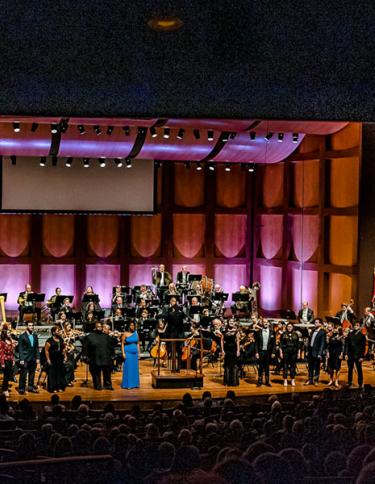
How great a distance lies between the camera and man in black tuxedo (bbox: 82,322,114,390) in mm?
13305

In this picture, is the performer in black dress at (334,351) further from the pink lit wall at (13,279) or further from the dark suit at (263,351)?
the pink lit wall at (13,279)

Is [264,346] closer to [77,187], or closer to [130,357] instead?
[130,357]

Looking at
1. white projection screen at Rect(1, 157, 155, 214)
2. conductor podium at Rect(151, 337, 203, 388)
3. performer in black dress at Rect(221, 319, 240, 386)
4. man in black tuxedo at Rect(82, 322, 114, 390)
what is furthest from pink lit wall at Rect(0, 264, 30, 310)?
performer in black dress at Rect(221, 319, 240, 386)

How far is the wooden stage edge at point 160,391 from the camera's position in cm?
1254

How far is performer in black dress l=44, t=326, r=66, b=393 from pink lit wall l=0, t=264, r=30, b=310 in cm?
917

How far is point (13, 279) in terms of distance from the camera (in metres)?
21.8

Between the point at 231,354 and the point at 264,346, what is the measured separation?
0.73 metres

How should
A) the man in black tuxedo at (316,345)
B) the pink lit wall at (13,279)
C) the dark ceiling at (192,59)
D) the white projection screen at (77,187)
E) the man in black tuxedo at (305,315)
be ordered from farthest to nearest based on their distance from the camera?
the pink lit wall at (13,279), the white projection screen at (77,187), the man in black tuxedo at (305,315), the man in black tuxedo at (316,345), the dark ceiling at (192,59)

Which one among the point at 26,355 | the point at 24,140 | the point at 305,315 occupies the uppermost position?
the point at 24,140

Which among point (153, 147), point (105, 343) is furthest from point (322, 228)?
point (105, 343)

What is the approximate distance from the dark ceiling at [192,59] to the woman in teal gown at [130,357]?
11.2 metres

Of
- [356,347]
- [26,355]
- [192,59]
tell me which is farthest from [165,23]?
[356,347]

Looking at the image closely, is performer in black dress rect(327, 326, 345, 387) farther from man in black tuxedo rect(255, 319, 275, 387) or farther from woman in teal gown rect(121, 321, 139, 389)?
woman in teal gown rect(121, 321, 139, 389)

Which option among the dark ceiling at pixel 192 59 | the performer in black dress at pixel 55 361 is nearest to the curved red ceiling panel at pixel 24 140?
the performer in black dress at pixel 55 361
